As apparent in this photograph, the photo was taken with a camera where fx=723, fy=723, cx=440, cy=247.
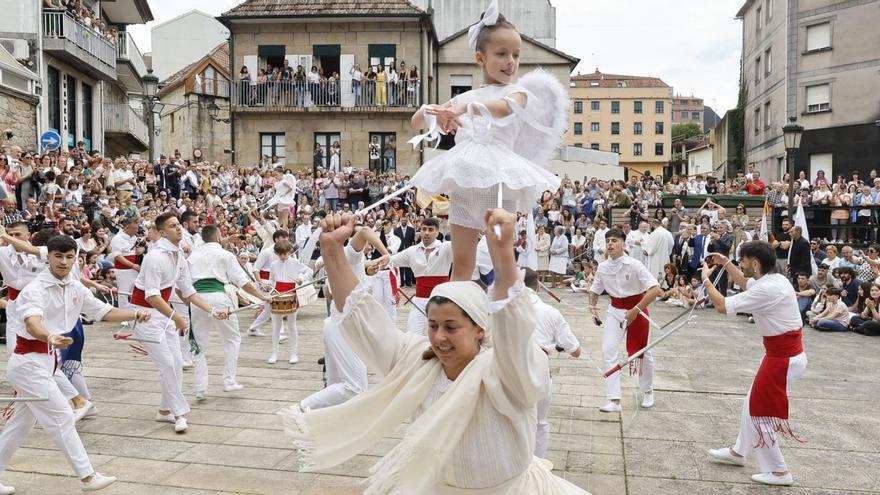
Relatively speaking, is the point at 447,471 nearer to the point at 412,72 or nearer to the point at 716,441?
the point at 716,441

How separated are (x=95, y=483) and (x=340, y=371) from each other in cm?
219

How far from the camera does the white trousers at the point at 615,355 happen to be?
775cm

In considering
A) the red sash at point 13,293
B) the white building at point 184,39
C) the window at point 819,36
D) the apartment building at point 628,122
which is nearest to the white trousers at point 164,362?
the red sash at point 13,293

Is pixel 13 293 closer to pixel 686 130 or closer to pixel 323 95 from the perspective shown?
pixel 323 95

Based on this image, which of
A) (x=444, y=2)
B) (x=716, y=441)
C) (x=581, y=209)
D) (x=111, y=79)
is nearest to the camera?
(x=716, y=441)

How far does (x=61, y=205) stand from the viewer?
1423 cm

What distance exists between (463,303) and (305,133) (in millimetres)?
28199

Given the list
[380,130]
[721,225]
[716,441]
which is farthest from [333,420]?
[380,130]

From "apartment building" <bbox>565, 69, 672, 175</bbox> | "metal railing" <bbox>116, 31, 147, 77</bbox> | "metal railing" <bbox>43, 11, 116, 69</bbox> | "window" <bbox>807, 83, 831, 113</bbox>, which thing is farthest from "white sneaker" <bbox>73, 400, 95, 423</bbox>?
"apartment building" <bbox>565, 69, 672, 175</bbox>

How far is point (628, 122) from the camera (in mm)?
83562

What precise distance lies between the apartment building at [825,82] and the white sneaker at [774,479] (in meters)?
27.5

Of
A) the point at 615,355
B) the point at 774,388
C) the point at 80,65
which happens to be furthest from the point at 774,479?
the point at 80,65

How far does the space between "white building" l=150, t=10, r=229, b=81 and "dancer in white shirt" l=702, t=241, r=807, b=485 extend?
144 ft

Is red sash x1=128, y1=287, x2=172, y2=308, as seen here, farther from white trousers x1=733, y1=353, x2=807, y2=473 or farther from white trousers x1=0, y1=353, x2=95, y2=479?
white trousers x1=733, y1=353, x2=807, y2=473
